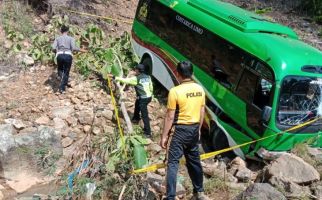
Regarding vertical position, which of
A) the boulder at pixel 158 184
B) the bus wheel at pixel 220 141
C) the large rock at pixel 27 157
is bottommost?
the large rock at pixel 27 157

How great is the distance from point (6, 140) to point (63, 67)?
282 cm

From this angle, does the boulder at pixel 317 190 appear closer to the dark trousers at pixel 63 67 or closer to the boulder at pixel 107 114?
the boulder at pixel 107 114

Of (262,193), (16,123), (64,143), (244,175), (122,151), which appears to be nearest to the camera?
(262,193)

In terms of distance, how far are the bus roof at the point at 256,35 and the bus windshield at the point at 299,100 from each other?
0.70 feet

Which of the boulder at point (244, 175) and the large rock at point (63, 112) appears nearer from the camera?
the boulder at point (244, 175)

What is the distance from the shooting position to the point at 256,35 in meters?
9.55

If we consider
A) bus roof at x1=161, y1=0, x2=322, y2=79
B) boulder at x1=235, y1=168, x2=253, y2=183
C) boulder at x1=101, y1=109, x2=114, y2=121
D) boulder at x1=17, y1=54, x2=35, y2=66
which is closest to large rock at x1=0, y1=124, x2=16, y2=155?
boulder at x1=101, y1=109, x2=114, y2=121

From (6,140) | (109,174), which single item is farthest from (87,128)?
(109,174)

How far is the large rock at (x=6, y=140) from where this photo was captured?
858cm

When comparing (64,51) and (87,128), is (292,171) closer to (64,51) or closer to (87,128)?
(87,128)

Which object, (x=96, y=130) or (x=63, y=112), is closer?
(x=96, y=130)

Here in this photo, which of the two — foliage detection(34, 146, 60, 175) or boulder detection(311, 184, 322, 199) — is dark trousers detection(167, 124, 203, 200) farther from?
foliage detection(34, 146, 60, 175)

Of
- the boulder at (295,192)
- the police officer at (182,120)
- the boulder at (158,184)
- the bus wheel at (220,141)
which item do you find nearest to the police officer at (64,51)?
the bus wheel at (220,141)

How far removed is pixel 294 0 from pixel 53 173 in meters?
15.4
